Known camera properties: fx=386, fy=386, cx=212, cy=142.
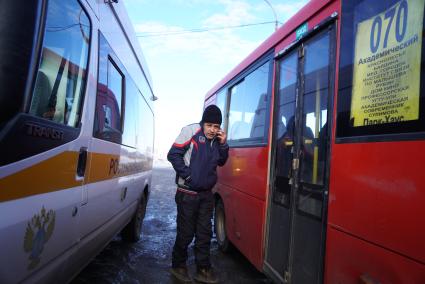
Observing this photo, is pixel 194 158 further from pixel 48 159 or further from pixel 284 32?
pixel 48 159

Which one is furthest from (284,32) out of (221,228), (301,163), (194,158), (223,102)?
(221,228)

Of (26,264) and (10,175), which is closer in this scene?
(10,175)

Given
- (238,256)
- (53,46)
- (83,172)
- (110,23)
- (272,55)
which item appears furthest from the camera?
(238,256)

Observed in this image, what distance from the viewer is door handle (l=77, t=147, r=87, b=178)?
2.75 meters

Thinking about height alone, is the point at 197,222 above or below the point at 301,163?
below

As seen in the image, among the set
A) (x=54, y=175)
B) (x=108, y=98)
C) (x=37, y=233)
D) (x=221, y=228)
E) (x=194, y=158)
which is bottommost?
(x=221, y=228)

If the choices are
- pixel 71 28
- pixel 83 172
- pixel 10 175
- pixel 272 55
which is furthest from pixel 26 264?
pixel 272 55

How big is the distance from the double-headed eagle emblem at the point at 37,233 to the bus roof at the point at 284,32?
2.57 m

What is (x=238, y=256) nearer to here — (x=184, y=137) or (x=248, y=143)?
(x=248, y=143)

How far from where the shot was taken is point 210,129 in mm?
4629

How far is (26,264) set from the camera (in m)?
2.06

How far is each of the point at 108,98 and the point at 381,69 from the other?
236 centimetres

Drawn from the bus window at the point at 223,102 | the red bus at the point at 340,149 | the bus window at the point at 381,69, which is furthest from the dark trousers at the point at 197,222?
the bus window at the point at 381,69

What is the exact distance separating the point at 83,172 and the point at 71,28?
1.02 meters
